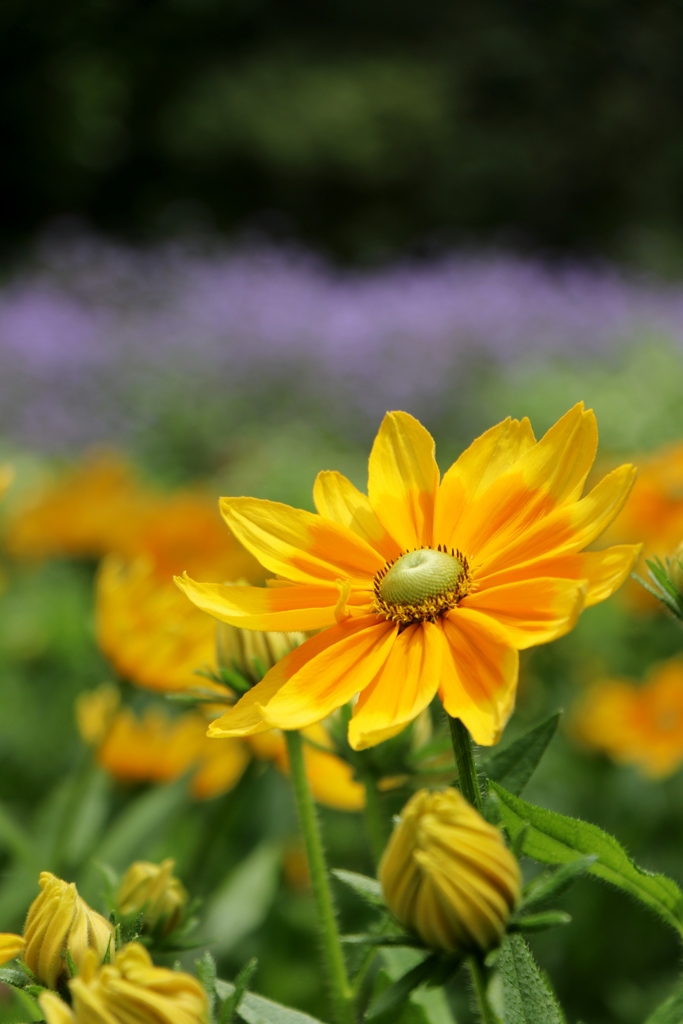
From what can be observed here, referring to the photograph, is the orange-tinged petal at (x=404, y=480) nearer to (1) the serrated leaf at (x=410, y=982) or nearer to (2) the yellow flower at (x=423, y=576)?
(2) the yellow flower at (x=423, y=576)

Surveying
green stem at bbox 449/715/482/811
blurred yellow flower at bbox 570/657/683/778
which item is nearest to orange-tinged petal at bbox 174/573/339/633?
green stem at bbox 449/715/482/811

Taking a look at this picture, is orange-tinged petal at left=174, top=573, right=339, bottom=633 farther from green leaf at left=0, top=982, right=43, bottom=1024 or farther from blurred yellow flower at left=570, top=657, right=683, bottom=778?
blurred yellow flower at left=570, top=657, right=683, bottom=778

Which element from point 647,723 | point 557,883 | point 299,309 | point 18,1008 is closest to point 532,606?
point 557,883

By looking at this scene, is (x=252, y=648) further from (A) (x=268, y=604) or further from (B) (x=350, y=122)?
(B) (x=350, y=122)

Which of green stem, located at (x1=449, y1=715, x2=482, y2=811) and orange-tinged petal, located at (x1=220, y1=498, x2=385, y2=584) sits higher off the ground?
orange-tinged petal, located at (x1=220, y1=498, x2=385, y2=584)

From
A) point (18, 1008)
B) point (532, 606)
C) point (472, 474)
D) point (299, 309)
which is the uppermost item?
point (299, 309)
